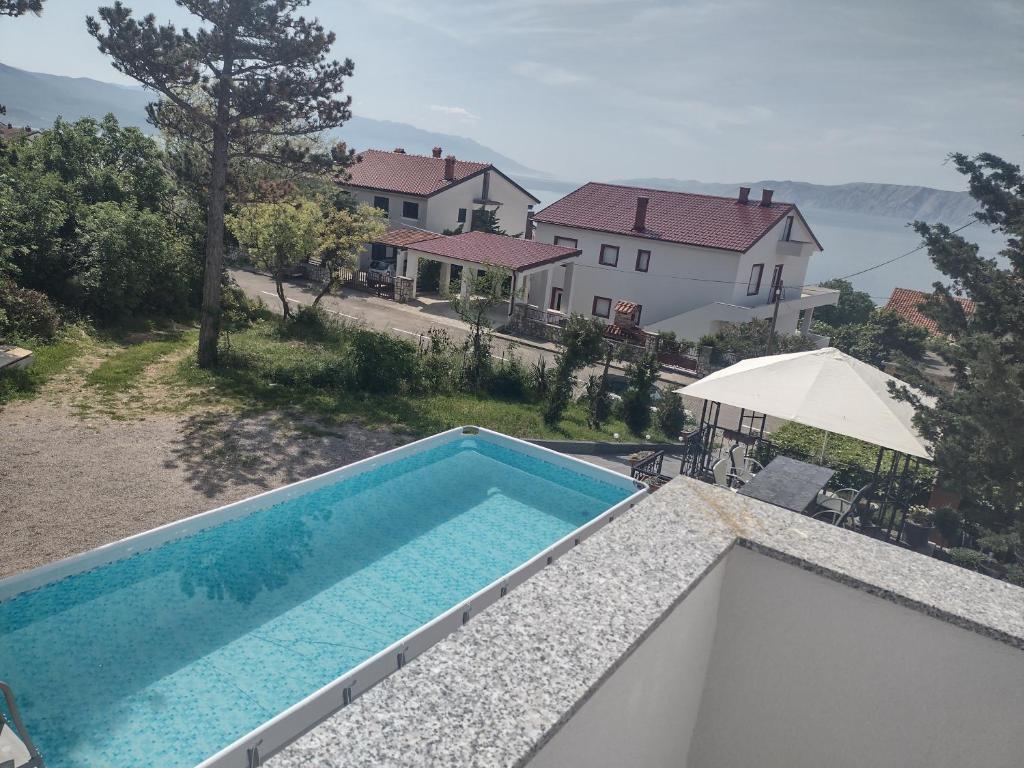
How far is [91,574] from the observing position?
9914 millimetres

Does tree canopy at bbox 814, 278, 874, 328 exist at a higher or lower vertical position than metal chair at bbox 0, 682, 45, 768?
higher

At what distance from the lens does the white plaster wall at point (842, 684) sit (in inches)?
104

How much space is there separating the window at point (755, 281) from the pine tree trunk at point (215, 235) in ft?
90.8

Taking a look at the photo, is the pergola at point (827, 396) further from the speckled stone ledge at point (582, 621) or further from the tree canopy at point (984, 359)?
the speckled stone ledge at point (582, 621)

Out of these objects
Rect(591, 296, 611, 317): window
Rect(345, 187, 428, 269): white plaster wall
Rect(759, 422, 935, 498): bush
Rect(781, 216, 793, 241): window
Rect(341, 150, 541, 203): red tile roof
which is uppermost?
Rect(341, 150, 541, 203): red tile roof

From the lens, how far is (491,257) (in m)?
34.3

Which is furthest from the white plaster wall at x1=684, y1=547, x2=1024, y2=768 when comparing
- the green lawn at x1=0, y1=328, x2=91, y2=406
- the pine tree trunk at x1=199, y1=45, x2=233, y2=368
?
the pine tree trunk at x1=199, y1=45, x2=233, y2=368

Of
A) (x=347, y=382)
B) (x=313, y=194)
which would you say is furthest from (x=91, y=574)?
(x=313, y=194)

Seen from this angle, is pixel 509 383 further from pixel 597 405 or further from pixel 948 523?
pixel 948 523

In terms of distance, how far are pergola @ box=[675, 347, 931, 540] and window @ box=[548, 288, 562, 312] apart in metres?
26.3

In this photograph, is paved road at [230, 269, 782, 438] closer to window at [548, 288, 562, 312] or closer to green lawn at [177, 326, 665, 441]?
window at [548, 288, 562, 312]

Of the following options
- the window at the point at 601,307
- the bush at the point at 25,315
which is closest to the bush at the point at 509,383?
the bush at the point at 25,315

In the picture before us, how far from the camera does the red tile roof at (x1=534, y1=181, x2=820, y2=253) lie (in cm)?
3731

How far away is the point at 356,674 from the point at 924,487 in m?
11.5
